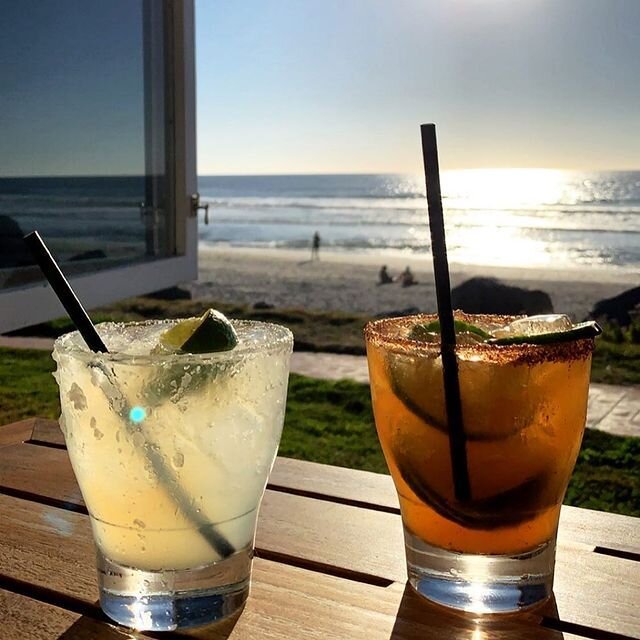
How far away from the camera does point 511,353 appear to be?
69 centimetres

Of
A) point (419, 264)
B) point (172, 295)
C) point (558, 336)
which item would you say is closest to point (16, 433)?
point (558, 336)

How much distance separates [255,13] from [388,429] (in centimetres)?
1361

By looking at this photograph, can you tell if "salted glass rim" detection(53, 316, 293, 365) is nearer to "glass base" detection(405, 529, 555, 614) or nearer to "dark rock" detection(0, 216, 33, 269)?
"glass base" detection(405, 529, 555, 614)

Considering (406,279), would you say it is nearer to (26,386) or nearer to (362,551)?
(26,386)

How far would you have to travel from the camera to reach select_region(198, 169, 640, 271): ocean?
13938 millimetres

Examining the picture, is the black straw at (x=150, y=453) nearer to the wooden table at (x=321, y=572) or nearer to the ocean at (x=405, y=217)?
the wooden table at (x=321, y=572)

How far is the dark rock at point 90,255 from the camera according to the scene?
2.72 metres

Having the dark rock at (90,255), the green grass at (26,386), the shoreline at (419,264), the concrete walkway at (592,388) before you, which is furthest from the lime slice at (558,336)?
the shoreline at (419,264)

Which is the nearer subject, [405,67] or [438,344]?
[438,344]

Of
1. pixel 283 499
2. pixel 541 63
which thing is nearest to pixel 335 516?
pixel 283 499

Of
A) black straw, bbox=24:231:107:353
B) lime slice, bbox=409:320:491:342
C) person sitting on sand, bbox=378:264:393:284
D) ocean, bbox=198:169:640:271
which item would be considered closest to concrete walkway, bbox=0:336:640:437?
lime slice, bbox=409:320:491:342

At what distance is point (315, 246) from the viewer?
50.0 feet

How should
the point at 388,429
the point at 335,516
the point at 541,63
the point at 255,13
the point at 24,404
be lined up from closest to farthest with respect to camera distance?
the point at 388,429
the point at 335,516
the point at 24,404
the point at 255,13
the point at 541,63

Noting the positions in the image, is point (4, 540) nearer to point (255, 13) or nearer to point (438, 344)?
point (438, 344)
